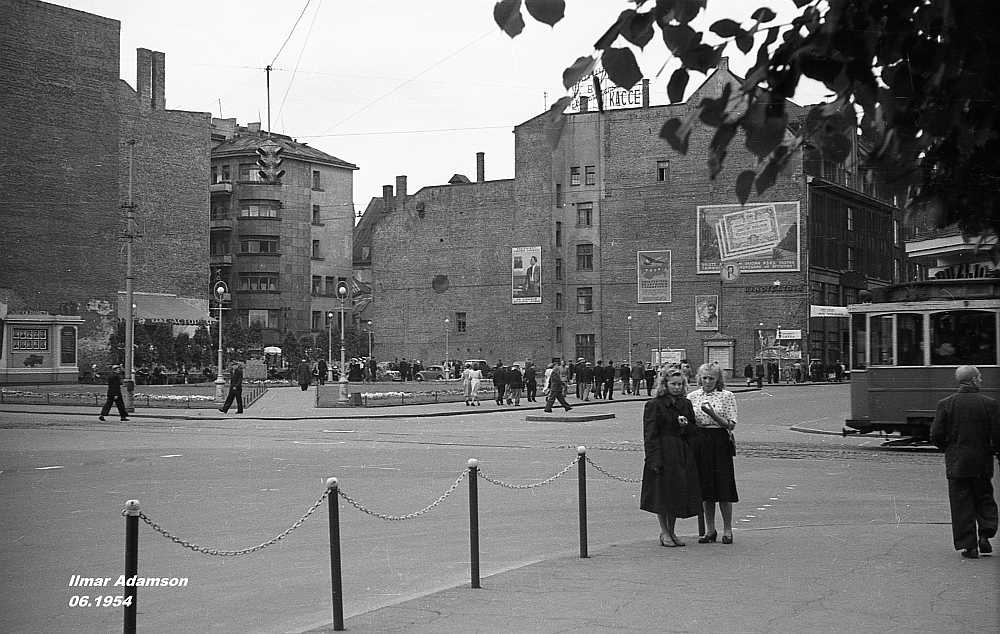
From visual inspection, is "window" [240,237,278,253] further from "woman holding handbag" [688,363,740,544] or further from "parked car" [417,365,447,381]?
"woman holding handbag" [688,363,740,544]

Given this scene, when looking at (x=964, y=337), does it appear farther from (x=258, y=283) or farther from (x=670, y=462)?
(x=258, y=283)

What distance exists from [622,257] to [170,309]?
105 feet

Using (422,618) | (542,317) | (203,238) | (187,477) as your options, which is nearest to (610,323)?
(542,317)

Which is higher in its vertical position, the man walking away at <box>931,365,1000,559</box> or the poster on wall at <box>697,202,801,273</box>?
the poster on wall at <box>697,202,801,273</box>

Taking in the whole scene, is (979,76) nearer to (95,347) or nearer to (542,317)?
(95,347)

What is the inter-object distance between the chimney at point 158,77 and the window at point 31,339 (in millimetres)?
28430

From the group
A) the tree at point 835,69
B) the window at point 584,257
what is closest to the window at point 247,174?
the window at point 584,257

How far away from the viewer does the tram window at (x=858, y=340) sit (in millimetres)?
25312

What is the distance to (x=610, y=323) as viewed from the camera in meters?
82.8

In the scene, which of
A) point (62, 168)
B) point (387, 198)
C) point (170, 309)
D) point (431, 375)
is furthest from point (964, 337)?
point (387, 198)

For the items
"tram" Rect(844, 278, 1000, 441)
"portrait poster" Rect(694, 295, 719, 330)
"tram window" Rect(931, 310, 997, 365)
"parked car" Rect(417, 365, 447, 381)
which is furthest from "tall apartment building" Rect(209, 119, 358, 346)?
"tram window" Rect(931, 310, 997, 365)

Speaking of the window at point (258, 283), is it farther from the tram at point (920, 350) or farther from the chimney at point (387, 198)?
the tram at point (920, 350)

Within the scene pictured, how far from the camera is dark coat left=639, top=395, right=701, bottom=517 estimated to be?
430 inches

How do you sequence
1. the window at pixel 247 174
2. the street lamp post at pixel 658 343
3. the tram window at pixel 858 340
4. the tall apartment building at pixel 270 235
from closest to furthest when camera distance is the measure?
1. the tram window at pixel 858 340
2. the street lamp post at pixel 658 343
3. the window at pixel 247 174
4. the tall apartment building at pixel 270 235
